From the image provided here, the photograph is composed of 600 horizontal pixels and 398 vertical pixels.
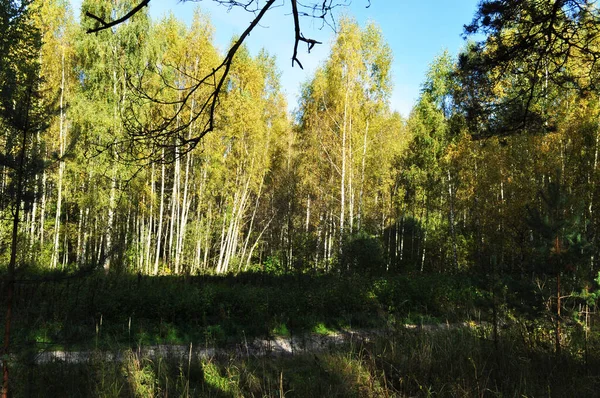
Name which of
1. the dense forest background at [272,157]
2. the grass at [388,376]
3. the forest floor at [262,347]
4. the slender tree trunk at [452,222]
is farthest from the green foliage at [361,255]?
the grass at [388,376]

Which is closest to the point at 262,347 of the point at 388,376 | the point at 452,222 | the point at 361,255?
the point at 388,376

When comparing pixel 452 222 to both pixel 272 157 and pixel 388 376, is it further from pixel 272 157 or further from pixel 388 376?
pixel 388 376

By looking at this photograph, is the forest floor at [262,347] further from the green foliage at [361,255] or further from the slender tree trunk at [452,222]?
the slender tree trunk at [452,222]

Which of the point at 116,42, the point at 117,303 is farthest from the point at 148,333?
the point at 116,42

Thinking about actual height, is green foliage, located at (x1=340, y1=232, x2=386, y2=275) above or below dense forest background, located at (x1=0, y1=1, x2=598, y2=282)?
below

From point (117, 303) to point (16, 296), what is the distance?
92.9 inches

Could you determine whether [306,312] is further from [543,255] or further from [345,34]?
[345,34]

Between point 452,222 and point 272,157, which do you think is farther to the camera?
point 272,157

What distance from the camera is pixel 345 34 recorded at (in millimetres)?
16250

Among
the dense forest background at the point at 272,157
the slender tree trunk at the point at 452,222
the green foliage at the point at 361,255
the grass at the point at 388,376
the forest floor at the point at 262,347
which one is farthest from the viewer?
the slender tree trunk at the point at 452,222

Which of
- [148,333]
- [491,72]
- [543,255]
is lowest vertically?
[148,333]

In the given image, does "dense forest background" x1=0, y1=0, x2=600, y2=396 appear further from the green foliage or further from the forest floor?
the forest floor

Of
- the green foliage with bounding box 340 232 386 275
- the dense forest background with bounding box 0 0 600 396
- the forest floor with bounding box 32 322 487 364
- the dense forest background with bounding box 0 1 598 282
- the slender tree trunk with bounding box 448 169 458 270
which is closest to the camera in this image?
the dense forest background with bounding box 0 0 600 396

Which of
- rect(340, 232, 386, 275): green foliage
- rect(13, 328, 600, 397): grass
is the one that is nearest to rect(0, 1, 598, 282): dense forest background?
rect(340, 232, 386, 275): green foliage
